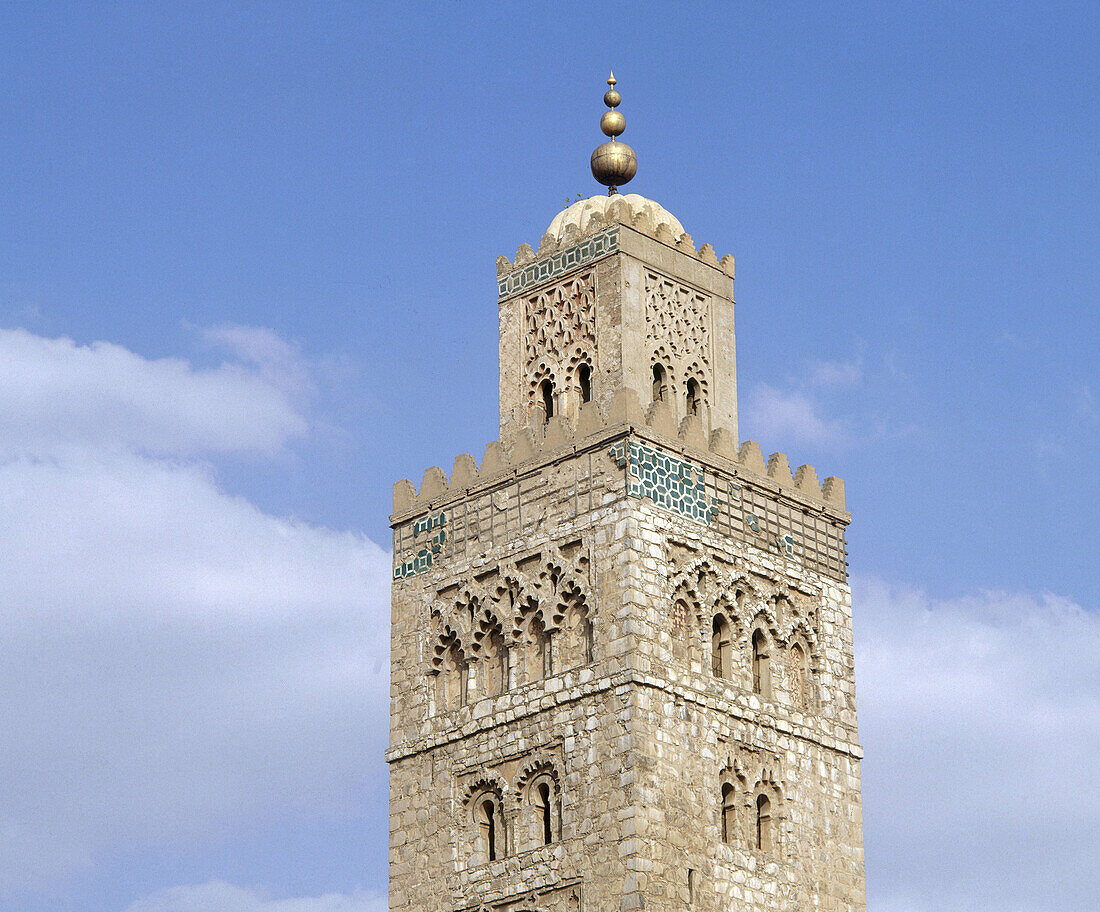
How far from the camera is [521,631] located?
32.0 metres

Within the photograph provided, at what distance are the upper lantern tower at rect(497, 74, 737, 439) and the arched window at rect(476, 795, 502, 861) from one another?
5.47m

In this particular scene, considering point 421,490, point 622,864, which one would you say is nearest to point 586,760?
point 622,864

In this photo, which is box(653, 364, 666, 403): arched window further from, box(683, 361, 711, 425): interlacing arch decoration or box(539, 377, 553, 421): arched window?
box(539, 377, 553, 421): arched window

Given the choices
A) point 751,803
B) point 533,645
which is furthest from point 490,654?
point 751,803

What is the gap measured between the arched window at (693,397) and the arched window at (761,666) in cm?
341

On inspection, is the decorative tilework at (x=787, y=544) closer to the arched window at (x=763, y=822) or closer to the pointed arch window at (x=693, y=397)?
the pointed arch window at (x=693, y=397)

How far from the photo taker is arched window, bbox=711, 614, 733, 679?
105ft

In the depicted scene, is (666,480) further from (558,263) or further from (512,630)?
(558,263)

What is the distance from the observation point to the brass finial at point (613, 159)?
115ft

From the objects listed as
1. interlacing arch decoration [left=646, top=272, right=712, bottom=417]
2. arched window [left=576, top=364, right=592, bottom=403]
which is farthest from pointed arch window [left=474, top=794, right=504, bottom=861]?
interlacing arch decoration [left=646, top=272, right=712, bottom=417]

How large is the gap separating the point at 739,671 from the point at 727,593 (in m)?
1.06

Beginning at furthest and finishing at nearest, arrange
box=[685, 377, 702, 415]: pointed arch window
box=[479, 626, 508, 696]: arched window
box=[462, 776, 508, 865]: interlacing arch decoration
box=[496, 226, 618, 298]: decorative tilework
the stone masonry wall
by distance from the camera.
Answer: box=[685, 377, 702, 415]: pointed arch window
box=[496, 226, 618, 298]: decorative tilework
box=[479, 626, 508, 696]: arched window
box=[462, 776, 508, 865]: interlacing arch decoration
the stone masonry wall

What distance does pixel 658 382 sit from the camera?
3344 centimetres

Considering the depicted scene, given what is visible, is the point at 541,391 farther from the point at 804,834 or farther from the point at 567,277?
the point at 804,834
